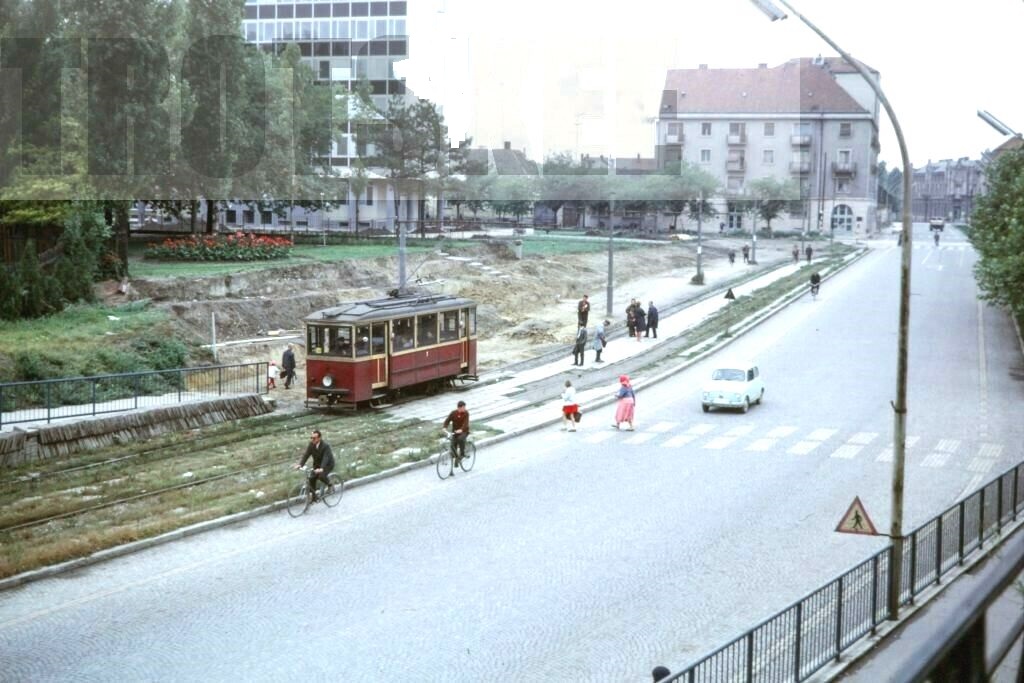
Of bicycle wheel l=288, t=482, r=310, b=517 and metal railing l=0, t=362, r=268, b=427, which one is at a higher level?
metal railing l=0, t=362, r=268, b=427

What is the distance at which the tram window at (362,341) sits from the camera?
33.1 meters

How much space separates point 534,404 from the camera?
3538 centimetres

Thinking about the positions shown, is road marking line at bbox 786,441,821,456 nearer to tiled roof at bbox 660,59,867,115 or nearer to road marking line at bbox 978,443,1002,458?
road marking line at bbox 978,443,1002,458

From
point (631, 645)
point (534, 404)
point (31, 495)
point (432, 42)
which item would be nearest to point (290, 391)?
point (534, 404)

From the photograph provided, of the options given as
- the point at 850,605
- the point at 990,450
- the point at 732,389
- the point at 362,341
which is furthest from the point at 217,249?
the point at 850,605

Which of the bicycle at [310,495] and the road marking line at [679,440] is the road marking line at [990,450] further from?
the bicycle at [310,495]

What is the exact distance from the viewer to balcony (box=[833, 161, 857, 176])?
24.8 m

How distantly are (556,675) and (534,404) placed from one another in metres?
21.5

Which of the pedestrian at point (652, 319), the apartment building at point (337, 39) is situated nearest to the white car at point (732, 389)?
the pedestrian at point (652, 319)

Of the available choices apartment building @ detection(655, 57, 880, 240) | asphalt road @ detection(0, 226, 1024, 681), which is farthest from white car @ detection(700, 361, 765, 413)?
apartment building @ detection(655, 57, 880, 240)

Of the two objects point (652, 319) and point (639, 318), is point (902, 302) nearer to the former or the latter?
point (639, 318)

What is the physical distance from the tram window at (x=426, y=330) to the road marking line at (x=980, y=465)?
1621cm

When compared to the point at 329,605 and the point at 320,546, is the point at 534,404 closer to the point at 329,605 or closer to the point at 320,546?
the point at 320,546

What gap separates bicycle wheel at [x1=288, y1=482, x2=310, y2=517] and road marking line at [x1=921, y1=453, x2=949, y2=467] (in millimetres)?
14348
